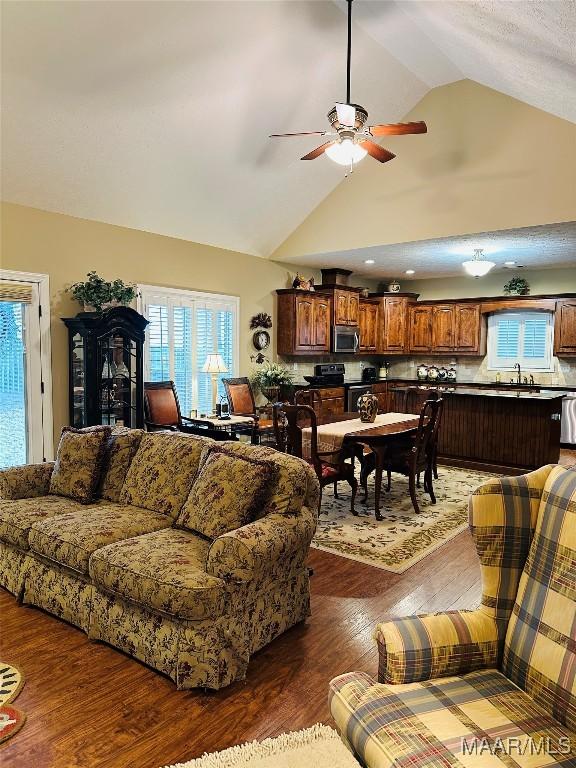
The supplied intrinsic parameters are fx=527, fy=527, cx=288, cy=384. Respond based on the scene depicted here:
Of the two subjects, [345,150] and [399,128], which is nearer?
[399,128]

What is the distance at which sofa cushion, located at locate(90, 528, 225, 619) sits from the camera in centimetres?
232

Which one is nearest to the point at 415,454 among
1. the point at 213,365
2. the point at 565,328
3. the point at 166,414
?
the point at 213,365

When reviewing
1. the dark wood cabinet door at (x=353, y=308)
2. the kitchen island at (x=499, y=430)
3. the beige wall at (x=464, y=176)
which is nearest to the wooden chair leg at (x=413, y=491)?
the kitchen island at (x=499, y=430)

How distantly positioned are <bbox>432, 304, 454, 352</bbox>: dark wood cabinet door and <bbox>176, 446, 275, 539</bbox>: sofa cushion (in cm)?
733

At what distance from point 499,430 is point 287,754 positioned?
17.7 ft

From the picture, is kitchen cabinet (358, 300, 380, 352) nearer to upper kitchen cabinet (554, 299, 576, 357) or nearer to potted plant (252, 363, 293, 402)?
potted plant (252, 363, 293, 402)

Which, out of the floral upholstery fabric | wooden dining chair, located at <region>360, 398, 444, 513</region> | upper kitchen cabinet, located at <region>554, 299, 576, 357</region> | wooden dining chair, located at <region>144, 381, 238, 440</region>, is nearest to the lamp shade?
wooden dining chair, located at <region>144, 381, 238, 440</region>

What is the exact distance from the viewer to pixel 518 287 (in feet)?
28.9

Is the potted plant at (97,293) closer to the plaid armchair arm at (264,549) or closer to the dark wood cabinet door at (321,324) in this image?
the plaid armchair arm at (264,549)

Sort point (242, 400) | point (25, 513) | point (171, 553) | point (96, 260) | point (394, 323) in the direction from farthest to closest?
point (394, 323) < point (242, 400) < point (96, 260) < point (25, 513) < point (171, 553)

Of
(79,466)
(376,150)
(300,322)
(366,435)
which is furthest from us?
(300,322)

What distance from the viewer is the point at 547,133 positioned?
210 inches

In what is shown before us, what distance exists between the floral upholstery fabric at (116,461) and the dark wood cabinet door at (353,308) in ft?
18.7
